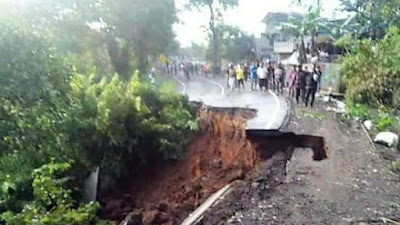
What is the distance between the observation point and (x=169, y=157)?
1298 cm

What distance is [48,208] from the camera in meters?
7.98

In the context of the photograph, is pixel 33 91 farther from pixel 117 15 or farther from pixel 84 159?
pixel 117 15

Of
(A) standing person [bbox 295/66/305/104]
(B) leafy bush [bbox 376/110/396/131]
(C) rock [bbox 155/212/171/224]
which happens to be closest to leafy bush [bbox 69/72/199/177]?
(C) rock [bbox 155/212/171/224]

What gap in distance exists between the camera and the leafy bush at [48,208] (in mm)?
7004

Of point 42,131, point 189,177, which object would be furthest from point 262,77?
point 42,131

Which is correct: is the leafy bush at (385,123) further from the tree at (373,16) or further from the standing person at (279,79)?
the tree at (373,16)

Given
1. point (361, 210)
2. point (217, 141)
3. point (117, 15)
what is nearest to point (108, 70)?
point (117, 15)

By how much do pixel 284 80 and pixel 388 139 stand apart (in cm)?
1397

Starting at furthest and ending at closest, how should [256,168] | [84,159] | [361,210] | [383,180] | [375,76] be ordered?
[375,76]
[84,159]
[256,168]
[383,180]
[361,210]

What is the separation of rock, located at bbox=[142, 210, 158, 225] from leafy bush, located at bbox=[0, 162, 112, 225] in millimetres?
1276

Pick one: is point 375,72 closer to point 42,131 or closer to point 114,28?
point 114,28

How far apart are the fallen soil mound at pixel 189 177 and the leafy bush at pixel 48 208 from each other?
5.61 ft

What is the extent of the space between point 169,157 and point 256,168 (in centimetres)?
335

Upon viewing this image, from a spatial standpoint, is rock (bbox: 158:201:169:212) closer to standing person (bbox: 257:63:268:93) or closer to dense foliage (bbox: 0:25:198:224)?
dense foliage (bbox: 0:25:198:224)
